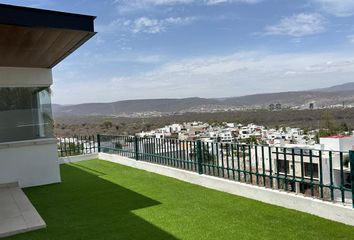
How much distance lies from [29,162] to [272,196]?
573 cm

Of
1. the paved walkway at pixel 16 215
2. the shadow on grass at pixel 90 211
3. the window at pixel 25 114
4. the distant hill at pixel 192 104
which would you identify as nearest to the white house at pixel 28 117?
the window at pixel 25 114

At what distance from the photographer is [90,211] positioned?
5570 millimetres

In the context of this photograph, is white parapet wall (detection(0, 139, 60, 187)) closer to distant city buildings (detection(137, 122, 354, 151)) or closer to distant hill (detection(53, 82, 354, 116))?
distant city buildings (detection(137, 122, 354, 151))

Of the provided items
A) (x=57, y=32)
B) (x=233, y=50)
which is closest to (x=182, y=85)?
(x=233, y=50)

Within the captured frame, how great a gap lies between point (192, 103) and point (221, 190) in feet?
187

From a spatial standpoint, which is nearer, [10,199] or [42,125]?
[10,199]

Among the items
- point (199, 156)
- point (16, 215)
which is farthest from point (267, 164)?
point (16, 215)

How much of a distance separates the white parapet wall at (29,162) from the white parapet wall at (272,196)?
2.67m

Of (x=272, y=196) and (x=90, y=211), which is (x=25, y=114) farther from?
(x=272, y=196)

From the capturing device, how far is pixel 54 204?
619 centimetres

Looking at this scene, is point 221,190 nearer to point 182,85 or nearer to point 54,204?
point 54,204

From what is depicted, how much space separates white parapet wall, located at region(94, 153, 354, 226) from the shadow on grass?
139cm

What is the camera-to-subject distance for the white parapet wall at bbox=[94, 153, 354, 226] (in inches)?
174

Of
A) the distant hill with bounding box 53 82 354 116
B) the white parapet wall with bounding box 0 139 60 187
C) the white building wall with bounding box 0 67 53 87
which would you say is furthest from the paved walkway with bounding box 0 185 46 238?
the distant hill with bounding box 53 82 354 116
